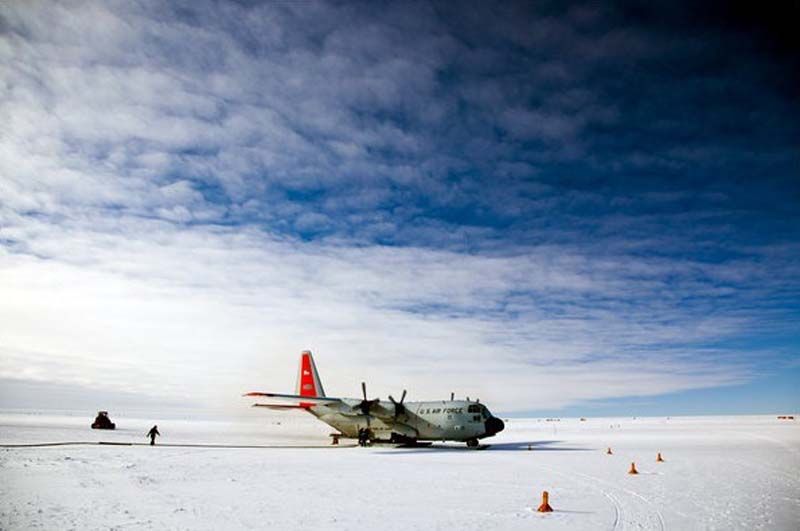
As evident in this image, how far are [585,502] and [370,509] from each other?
21.0 ft

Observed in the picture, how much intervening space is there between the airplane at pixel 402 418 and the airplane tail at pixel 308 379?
2.99 metres

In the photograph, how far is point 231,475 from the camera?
65.6 feet

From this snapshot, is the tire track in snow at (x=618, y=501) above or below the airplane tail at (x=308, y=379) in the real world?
below

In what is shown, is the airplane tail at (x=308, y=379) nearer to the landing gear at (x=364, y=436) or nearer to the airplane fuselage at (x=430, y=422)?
the airplane fuselage at (x=430, y=422)

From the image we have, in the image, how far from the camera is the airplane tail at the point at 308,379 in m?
44.6

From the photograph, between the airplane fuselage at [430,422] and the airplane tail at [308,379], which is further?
the airplane tail at [308,379]

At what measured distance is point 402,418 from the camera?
37000mm

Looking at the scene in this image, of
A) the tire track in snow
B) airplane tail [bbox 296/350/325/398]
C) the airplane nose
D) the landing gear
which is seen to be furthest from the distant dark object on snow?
the tire track in snow

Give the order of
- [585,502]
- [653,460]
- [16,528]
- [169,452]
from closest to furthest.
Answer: [16,528] → [585,502] → [653,460] → [169,452]

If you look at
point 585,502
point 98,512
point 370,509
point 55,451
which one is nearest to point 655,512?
point 585,502

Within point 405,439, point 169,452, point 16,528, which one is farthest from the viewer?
point 405,439

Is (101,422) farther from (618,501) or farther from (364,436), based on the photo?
(618,501)

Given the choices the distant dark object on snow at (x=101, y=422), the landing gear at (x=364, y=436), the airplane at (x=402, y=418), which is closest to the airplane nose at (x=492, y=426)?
the airplane at (x=402, y=418)

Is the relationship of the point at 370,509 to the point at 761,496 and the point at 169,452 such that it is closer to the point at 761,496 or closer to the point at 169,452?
the point at 761,496
